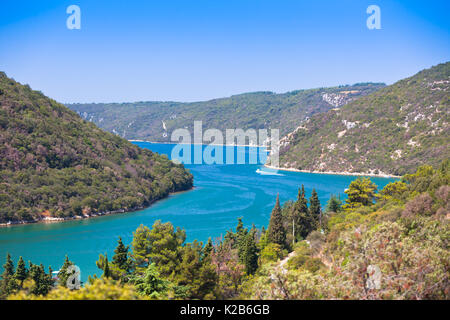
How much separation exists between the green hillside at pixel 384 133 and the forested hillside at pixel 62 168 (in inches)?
1860

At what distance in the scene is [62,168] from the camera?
61.7 metres

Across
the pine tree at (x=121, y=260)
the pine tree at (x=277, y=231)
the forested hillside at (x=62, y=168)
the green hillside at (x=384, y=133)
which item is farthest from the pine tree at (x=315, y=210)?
the green hillside at (x=384, y=133)

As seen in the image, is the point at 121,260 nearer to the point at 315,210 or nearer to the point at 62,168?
the point at 315,210

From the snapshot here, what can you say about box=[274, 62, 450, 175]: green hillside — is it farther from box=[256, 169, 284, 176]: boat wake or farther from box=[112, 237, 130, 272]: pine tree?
box=[112, 237, 130, 272]: pine tree

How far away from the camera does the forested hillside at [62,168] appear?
5253 cm

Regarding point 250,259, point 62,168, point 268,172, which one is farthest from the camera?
point 268,172

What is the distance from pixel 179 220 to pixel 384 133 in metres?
74.4

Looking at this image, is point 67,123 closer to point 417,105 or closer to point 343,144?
point 343,144

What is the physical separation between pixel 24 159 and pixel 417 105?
9651 centimetres

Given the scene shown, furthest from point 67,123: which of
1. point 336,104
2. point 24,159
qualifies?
point 336,104

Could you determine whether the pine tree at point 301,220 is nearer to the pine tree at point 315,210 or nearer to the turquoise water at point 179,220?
the pine tree at point 315,210

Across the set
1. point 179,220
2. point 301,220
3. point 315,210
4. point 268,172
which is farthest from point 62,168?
point 268,172

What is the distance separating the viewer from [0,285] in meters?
24.0
